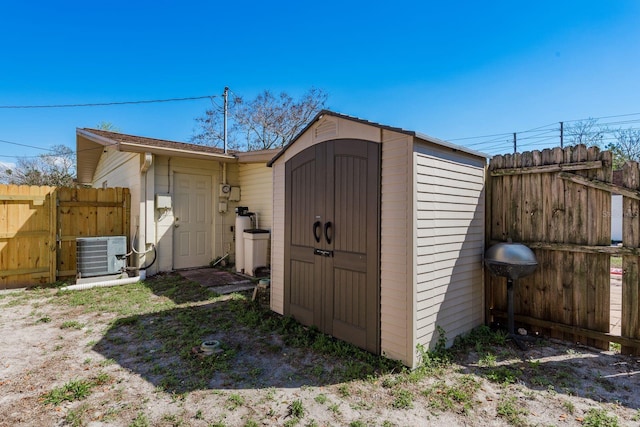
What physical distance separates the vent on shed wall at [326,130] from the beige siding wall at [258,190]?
11.0 ft

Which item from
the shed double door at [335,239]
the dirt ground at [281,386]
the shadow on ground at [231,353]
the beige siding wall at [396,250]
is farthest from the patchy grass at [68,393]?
the beige siding wall at [396,250]

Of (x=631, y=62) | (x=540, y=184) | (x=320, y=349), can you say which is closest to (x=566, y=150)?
(x=540, y=184)

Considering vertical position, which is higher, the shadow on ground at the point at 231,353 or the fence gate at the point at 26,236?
the fence gate at the point at 26,236

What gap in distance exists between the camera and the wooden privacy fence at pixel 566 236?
2.88 m

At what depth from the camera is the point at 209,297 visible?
500 cm

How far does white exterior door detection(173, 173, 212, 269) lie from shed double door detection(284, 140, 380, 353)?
393 cm

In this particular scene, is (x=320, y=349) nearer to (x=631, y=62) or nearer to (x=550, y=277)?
(x=550, y=277)

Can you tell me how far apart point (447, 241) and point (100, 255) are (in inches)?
242

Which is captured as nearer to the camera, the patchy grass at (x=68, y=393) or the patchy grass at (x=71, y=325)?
the patchy grass at (x=68, y=393)

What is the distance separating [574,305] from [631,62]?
7864mm

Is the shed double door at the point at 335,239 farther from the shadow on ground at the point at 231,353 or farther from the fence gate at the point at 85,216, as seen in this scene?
the fence gate at the point at 85,216

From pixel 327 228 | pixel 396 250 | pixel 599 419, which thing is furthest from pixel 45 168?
pixel 599 419

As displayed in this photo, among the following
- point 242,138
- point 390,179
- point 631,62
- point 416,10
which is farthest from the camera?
point 242,138

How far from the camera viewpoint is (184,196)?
693cm
